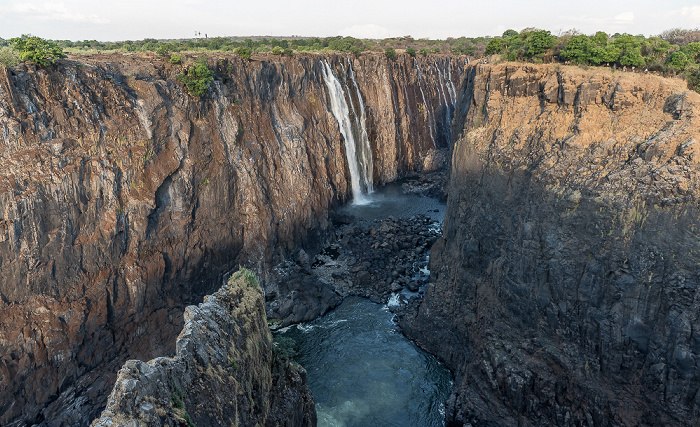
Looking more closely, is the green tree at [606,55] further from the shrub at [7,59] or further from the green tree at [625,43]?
the shrub at [7,59]

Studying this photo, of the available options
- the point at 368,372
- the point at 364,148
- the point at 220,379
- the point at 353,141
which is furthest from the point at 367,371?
the point at 364,148

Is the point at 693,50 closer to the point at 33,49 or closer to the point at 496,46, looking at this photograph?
Result: the point at 496,46

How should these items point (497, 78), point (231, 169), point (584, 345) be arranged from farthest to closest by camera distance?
1. point (231, 169)
2. point (497, 78)
3. point (584, 345)

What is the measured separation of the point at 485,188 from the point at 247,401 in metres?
20.4

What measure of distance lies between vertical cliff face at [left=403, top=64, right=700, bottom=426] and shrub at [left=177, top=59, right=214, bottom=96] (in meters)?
24.2

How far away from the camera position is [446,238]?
3575cm

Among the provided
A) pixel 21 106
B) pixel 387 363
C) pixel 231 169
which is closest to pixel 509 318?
pixel 387 363

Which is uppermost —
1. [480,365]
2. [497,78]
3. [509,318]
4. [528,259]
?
[497,78]

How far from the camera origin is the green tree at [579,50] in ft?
93.7

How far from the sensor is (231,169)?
41.2 m

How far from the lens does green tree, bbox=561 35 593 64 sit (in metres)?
28.6

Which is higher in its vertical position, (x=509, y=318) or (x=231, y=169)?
(x=231, y=169)

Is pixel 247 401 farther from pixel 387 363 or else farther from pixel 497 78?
pixel 497 78

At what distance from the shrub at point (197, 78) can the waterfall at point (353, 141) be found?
20.6 meters
